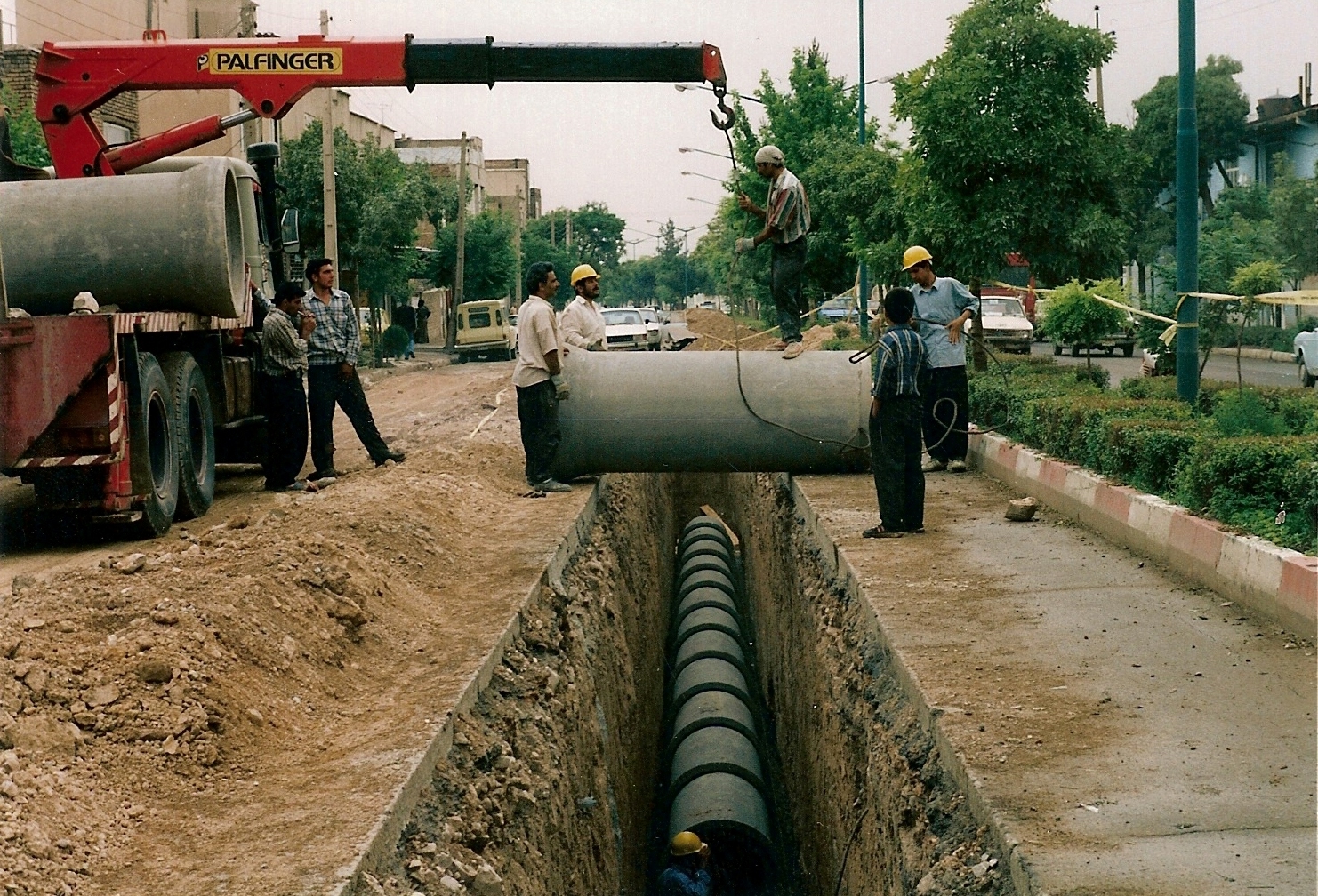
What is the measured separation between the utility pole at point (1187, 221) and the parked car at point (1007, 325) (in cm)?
1900

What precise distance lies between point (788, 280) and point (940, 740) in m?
5.72

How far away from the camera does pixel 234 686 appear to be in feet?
17.5

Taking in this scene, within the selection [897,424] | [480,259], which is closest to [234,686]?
[897,424]

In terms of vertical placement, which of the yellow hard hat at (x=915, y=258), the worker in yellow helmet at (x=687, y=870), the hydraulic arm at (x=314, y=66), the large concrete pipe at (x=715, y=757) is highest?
the hydraulic arm at (x=314, y=66)

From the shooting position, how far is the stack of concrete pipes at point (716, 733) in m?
8.41

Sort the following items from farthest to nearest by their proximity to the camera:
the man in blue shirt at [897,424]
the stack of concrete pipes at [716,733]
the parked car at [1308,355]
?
the parked car at [1308,355], the man in blue shirt at [897,424], the stack of concrete pipes at [716,733]

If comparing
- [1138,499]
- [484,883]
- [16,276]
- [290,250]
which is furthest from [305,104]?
[484,883]

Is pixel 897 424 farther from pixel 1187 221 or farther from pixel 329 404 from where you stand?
pixel 329 404

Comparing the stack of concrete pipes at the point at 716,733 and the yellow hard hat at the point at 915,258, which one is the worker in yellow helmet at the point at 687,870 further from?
the yellow hard hat at the point at 915,258

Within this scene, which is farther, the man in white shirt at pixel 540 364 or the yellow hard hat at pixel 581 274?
the yellow hard hat at pixel 581 274

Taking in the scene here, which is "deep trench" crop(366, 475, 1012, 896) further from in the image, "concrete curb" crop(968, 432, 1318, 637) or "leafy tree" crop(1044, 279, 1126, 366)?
"leafy tree" crop(1044, 279, 1126, 366)

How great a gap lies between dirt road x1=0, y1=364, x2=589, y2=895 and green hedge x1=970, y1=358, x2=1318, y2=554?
3.60 m

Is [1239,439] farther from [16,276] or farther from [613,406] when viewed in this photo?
[16,276]

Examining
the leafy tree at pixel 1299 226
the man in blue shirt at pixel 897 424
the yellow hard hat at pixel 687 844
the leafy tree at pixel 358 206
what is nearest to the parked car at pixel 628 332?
the leafy tree at pixel 358 206
